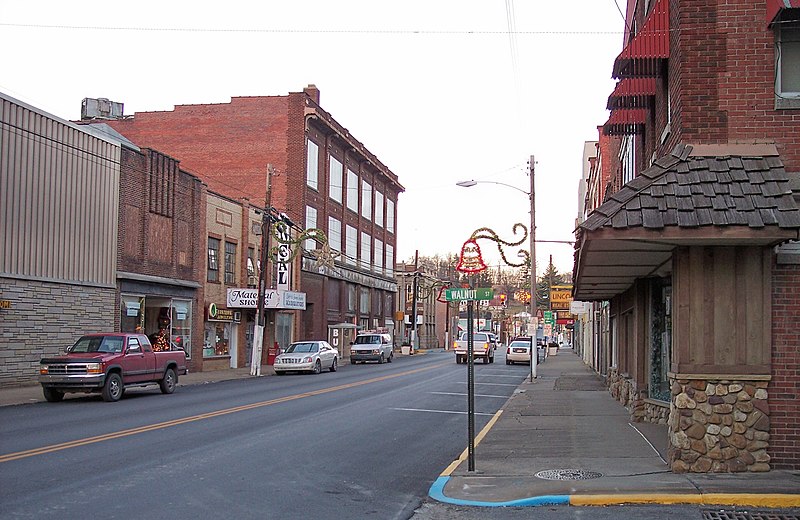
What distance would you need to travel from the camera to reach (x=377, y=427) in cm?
1652

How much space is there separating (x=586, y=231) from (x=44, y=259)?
72.6 feet

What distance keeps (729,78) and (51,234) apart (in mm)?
23036

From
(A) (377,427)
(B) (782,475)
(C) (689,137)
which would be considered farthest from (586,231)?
(A) (377,427)

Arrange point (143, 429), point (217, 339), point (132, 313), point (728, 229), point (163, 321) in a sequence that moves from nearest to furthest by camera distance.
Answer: point (728, 229) < point (143, 429) < point (132, 313) < point (163, 321) < point (217, 339)

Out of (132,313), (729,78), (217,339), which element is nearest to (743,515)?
(729,78)

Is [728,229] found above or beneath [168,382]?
above

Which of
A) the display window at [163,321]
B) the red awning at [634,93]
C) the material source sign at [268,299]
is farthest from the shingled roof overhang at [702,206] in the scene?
the material source sign at [268,299]

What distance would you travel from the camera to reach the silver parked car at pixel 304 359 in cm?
3703

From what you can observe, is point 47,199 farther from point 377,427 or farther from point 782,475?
point 782,475

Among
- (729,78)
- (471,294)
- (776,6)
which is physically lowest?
(471,294)

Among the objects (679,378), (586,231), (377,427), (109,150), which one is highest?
(109,150)

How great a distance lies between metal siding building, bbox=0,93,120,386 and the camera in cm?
2527

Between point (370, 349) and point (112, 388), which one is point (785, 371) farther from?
point (370, 349)

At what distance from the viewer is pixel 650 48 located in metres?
12.3
